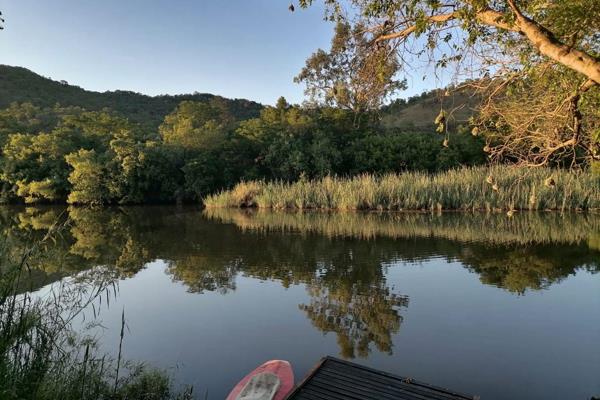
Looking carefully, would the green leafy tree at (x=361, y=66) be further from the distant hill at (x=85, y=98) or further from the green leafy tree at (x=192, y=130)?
the distant hill at (x=85, y=98)

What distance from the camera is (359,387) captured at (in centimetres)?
395

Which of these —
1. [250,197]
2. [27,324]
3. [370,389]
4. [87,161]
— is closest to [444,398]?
[370,389]

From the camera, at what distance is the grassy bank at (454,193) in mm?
17938

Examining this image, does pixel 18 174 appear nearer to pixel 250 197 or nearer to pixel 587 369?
pixel 250 197

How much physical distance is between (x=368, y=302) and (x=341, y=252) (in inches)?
155

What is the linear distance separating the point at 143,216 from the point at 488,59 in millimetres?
18135

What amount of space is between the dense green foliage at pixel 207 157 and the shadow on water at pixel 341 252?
8.82 meters

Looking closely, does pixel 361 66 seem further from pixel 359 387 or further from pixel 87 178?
pixel 87 178

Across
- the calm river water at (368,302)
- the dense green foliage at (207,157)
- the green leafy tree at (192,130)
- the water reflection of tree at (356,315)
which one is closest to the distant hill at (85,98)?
the green leafy tree at (192,130)

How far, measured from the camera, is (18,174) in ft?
92.3

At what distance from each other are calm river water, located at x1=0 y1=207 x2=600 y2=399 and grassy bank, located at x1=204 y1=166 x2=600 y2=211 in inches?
170

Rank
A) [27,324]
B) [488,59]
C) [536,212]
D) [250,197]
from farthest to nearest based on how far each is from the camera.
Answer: [250,197] < [536,212] < [488,59] < [27,324]

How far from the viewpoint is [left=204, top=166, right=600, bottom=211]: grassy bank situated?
1794cm

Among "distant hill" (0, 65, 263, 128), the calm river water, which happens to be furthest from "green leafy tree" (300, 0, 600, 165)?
"distant hill" (0, 65, 263, 128)
